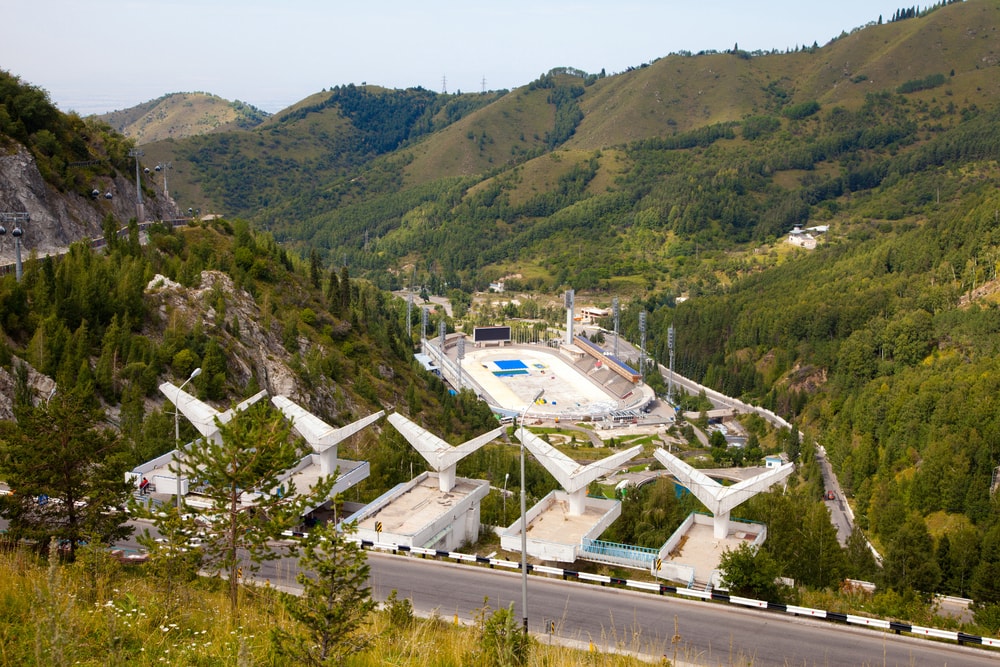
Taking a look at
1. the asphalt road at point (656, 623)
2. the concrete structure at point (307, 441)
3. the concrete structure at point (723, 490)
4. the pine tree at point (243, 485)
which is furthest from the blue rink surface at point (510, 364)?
the pine tree at point (243, 485)

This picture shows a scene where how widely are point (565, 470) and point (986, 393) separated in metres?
37.9

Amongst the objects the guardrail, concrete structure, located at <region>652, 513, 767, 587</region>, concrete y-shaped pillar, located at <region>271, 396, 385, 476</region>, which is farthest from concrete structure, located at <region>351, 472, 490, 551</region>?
concrete structure, located at <region>652, 513, 767, 587</region>

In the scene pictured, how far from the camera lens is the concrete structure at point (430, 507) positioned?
25.7m

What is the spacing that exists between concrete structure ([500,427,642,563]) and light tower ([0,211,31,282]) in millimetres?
26049

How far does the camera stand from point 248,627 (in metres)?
12.9

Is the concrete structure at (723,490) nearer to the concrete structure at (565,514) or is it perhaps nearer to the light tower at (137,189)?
the concrete structure at (565,514)

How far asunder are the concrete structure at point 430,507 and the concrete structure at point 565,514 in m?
1.73

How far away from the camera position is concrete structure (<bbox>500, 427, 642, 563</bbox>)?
25156 mm

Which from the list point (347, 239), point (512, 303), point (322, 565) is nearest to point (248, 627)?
point (322, 565)

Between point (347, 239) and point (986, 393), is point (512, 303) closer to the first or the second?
point (347, 239)

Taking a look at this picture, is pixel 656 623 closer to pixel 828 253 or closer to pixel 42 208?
pixel 42 208

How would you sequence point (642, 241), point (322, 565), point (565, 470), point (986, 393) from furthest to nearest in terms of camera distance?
point (642, 241)
point (986, 393)
point (565, 470)
point (322, 565)

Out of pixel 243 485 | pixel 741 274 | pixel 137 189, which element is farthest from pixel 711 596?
pixel 741 274

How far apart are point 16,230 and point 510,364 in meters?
63.8
